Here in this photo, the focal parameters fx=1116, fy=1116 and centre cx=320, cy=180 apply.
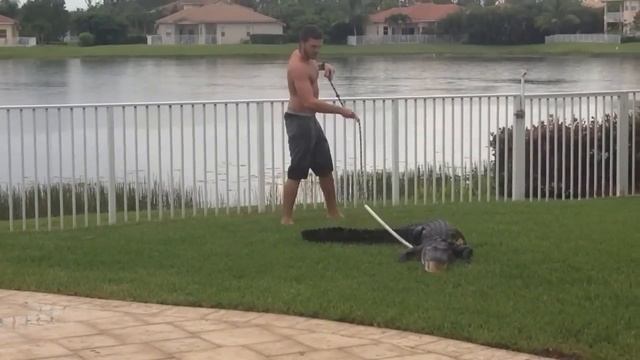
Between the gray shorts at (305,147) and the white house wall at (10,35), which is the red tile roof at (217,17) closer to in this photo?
the white house wall at (10,35)

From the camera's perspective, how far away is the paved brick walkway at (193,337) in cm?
555

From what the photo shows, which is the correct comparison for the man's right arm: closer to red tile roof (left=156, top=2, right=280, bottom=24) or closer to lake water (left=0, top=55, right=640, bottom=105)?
lake water (left=0, top=55, right=640, bottom=105)

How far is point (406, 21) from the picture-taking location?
245 feet

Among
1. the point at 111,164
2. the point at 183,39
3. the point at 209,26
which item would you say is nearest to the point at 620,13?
the point at 209,26

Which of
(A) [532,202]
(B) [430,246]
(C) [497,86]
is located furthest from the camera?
(C) [497,86]

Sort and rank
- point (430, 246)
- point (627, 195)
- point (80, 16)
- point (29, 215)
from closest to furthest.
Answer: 1. point (430, 246)
2. point (627, 195)
3. point (29, 215)
4. point (80, 16)

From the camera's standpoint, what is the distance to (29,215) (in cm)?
1288

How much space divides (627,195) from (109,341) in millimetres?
7441

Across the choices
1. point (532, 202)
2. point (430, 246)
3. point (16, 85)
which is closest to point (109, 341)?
point (430, 246)

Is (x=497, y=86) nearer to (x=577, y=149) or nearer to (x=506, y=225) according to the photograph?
(x=577, y=149)

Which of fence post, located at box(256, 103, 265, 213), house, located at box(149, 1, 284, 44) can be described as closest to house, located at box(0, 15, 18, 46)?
house, located at box(149, 1, 284, 44)

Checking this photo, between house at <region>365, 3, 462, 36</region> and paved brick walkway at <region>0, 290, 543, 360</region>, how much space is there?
65516mm

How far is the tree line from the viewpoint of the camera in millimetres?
63250

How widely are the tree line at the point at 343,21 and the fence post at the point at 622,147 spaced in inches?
1831
